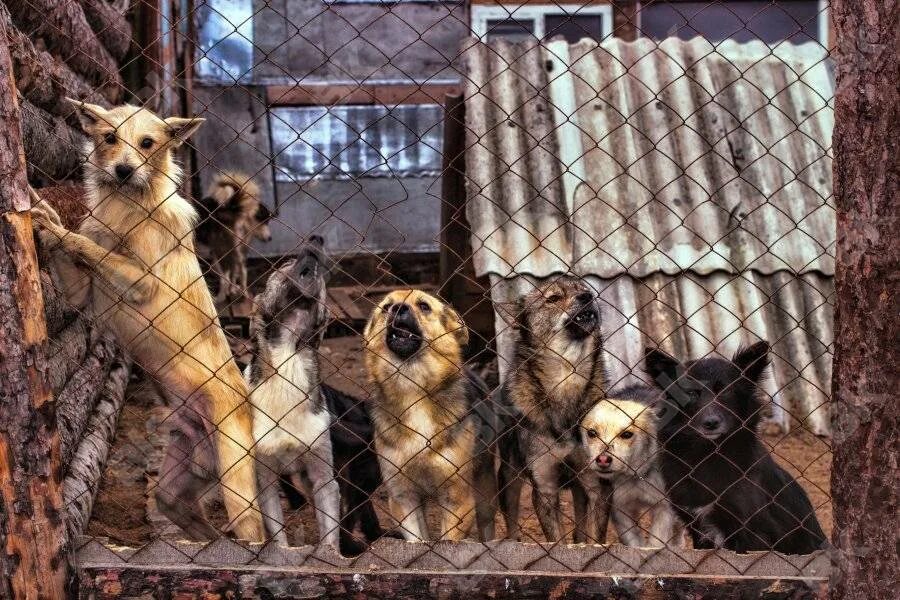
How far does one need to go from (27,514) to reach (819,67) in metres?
6.68

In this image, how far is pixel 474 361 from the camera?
6.59 m

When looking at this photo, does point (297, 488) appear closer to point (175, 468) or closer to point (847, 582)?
point (175, 468)

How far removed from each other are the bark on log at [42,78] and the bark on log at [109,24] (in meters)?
0.33

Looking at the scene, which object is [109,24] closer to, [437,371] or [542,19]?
[437,371]

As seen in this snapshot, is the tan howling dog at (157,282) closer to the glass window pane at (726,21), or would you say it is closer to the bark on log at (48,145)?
the bark on log at (48,145)

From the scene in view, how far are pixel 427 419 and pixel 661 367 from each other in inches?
43.3

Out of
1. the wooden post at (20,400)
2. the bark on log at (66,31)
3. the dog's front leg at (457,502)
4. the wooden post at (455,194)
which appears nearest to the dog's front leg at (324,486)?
the dog's front leg at (457,502)

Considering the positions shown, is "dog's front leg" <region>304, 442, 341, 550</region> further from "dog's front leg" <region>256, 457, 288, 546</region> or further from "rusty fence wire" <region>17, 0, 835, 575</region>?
"dog's front leg" <region>256, 457, 288, 546</region>

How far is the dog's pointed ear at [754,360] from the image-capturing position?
454 centimetres

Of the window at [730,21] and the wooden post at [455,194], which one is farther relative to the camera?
the window at [730,21]

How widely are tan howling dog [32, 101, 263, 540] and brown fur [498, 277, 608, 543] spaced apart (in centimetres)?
127

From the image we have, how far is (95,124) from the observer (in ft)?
14.4

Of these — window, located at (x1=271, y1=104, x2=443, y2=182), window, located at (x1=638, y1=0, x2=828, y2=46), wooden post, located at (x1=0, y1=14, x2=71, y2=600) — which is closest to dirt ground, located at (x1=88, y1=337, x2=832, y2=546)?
wooden post, located at (x1=0, y1=14, x2=71, y2=600)

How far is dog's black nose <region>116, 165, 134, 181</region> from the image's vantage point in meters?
4.30
